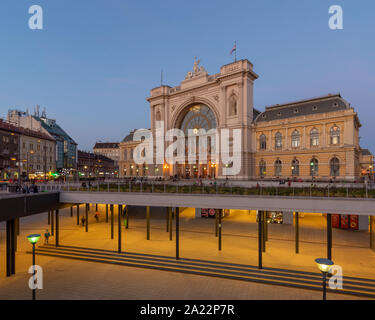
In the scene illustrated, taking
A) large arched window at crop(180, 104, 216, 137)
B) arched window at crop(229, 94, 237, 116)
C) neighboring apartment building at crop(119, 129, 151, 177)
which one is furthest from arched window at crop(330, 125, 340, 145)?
neighboring apartment building at crop(119, 129, 151, 177)

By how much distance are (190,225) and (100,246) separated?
1355 centimetres

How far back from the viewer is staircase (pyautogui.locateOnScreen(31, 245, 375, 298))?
16266 millimetres

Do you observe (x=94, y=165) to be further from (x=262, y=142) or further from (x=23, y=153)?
(x=262, y=142)

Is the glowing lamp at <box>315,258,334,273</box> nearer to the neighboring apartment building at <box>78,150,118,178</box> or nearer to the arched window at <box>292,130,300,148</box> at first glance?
the arched window at <box>292,130,300,148</box>

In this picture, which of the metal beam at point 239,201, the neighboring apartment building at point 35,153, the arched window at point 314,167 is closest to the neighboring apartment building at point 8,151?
the neighboring apartment building at point 35,153

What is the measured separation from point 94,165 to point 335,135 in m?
131

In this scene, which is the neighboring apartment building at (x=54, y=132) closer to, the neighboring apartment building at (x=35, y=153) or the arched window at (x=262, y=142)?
the neighboring apartment building at (x=35, y=153)

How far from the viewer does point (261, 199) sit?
1964 centimetres

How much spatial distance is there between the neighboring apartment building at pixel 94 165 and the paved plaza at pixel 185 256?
9336 cm

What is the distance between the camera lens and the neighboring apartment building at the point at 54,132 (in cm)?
8544

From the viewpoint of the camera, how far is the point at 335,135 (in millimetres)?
51500

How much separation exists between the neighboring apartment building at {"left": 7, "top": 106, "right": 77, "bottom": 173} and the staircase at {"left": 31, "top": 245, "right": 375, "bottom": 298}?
65.4 m

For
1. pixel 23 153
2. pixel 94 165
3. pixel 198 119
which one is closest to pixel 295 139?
pixel 198 119
